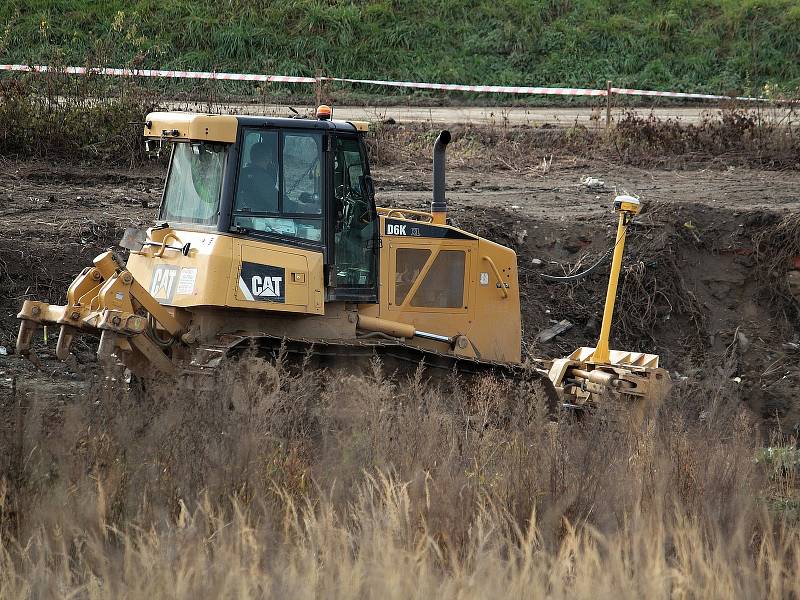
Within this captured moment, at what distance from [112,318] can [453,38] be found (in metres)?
22.8

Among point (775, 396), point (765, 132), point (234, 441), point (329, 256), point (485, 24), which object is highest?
point (485, 24)

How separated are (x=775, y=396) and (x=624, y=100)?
1452 cm

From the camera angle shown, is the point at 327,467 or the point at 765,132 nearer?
the point at 327,467

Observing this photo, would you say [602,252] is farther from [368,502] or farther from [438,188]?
[368,502]

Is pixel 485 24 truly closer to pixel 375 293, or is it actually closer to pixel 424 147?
pixel 424 147

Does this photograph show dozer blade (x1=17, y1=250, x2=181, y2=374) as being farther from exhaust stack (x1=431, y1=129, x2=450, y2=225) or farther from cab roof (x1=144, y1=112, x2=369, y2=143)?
exhaust stack (x1=431, y1=129, x2=450, y2=225)

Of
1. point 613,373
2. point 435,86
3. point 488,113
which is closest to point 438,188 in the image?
point 613,373

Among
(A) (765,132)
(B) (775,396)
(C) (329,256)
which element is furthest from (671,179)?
(C) (329,256)

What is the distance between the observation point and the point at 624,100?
86.2 feet

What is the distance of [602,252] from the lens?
1484cm

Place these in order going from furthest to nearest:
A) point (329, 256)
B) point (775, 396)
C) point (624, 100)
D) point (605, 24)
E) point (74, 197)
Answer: point (605, 24) → point (624, 100) → point (74, 197) → point (775, 396) → point (329, 256)

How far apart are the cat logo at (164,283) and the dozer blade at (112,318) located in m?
0.15

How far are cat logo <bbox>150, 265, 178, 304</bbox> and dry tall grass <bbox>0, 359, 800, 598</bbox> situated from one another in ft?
3.57

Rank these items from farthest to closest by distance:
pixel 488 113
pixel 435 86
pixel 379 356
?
pixel 435 86, pixel 488 113, pixel 379 356
